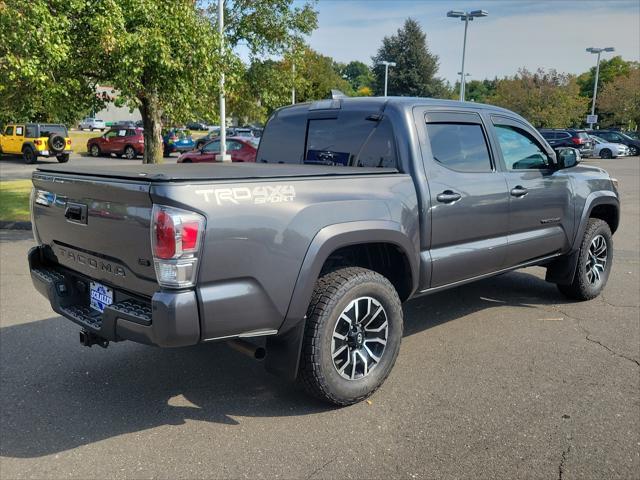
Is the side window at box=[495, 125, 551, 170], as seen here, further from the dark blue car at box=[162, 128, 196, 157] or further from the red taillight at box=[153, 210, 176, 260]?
the dark blue car at box=[162, 128, 196, 157]

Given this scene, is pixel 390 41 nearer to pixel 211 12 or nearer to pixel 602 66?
pixel 602 66

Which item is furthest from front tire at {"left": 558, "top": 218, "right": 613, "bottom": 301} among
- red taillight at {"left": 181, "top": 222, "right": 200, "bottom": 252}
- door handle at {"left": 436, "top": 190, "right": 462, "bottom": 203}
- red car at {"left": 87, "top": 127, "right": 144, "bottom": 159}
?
red car at {"left": 87, "top": 127, "right": 144, "bottom": 159}

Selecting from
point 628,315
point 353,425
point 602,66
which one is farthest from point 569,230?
point 602,66

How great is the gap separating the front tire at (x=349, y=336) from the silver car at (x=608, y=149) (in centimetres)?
3445

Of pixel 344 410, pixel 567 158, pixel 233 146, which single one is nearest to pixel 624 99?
pixel 233 146

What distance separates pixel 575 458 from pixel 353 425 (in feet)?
3.97

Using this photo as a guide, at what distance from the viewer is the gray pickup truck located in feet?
9.16

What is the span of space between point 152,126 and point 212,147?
9.00 m

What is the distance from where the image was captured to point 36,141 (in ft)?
84.0

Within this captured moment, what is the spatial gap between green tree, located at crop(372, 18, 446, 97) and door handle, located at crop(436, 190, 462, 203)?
6437cm

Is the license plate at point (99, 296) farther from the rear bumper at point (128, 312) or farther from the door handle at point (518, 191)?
the door handle at point (518, 191)

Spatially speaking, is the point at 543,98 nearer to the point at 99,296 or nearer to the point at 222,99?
→ the point at 222,99

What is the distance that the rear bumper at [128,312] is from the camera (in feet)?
8.96

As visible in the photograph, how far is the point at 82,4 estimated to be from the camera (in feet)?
25.1
